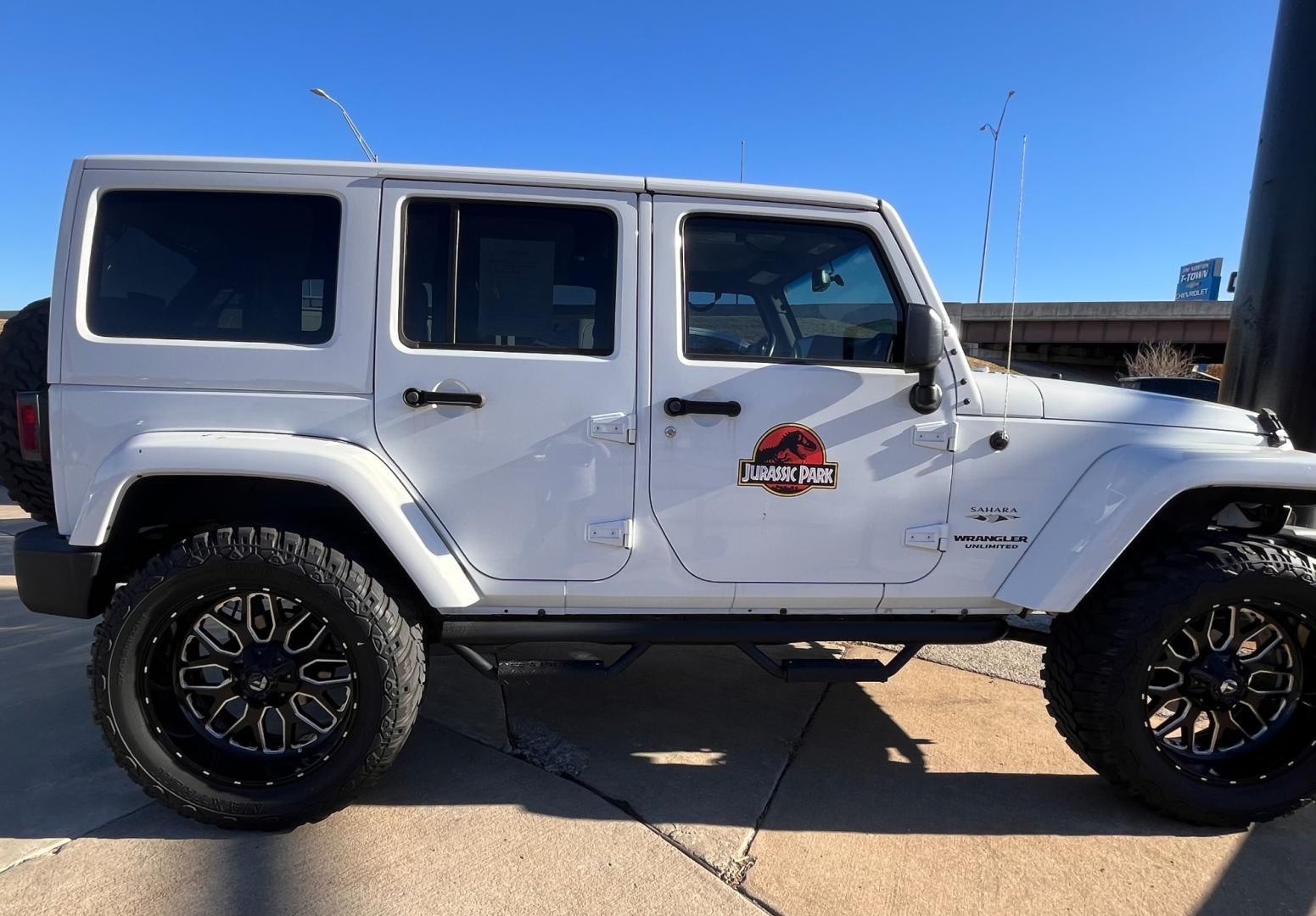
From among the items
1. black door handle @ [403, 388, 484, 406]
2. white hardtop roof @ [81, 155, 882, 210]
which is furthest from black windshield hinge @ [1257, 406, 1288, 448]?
black door handle @ [403, 388, 484, 406]

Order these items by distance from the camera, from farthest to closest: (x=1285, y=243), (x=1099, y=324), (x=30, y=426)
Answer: (x=1099, y=324) < (x=1285, y=243) < (x=30, y=426)

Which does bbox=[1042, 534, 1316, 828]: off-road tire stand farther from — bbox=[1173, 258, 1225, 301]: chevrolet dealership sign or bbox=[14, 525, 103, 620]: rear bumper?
bbox=[1173, 258, 1225, 301]: chevrolet dealership sign

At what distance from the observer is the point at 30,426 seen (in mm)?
2254

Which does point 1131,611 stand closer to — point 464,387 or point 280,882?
point 464,387

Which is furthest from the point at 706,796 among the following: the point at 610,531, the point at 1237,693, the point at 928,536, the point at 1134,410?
the point at 1134,410

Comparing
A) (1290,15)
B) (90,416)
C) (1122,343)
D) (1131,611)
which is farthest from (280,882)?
(1122,343)

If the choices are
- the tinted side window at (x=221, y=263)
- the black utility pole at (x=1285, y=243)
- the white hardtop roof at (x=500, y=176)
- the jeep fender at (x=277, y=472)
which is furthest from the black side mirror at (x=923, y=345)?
the black utility pole at (x=1285, y=243)

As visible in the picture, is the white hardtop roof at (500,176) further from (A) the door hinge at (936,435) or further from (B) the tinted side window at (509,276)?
(A) the door hinge at (936,435)

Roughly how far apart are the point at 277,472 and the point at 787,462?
5.23 feet

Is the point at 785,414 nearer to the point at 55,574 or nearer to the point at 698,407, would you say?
the point at 698,407

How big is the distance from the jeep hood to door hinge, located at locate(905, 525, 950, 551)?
529mm

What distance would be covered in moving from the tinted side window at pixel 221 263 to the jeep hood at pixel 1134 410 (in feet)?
8.09

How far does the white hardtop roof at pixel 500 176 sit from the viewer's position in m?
2.28

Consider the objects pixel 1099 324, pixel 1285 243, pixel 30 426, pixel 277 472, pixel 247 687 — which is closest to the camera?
pixel 277 472
